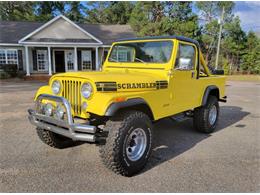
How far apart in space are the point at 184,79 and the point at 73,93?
215 cm

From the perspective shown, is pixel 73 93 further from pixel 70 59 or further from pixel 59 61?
pixel 59 61

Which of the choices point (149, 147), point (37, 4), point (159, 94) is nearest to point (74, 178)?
point (149, 147)

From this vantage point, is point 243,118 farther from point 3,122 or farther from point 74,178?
point 3,122

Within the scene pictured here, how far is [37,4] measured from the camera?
36.5 meters

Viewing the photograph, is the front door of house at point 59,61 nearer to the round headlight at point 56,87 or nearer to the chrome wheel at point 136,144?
the round headlight at point 56,87

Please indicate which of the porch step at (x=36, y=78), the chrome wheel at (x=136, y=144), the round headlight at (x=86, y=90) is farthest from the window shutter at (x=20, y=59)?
the chrome wheel at (x=136, y=144)

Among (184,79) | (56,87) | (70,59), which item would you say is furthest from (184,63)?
(70,59)

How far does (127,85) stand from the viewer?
3.46m

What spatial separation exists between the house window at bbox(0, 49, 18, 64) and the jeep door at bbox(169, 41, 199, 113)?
733 inches

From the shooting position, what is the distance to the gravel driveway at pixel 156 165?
10.3ft

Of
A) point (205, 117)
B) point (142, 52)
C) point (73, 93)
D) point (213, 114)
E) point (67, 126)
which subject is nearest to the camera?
point (67, 126)

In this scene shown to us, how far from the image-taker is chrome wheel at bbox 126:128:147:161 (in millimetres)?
3504

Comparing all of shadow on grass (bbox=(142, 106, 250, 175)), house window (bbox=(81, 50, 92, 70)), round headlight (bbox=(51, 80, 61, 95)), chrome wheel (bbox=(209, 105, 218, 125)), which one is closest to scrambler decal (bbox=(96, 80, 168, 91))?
round headlight (bbox=(51, 80, 61, 95))

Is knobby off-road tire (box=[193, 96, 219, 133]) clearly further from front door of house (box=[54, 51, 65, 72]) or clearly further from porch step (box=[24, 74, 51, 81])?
front door of house (box=[54, 51, 65, 72])
